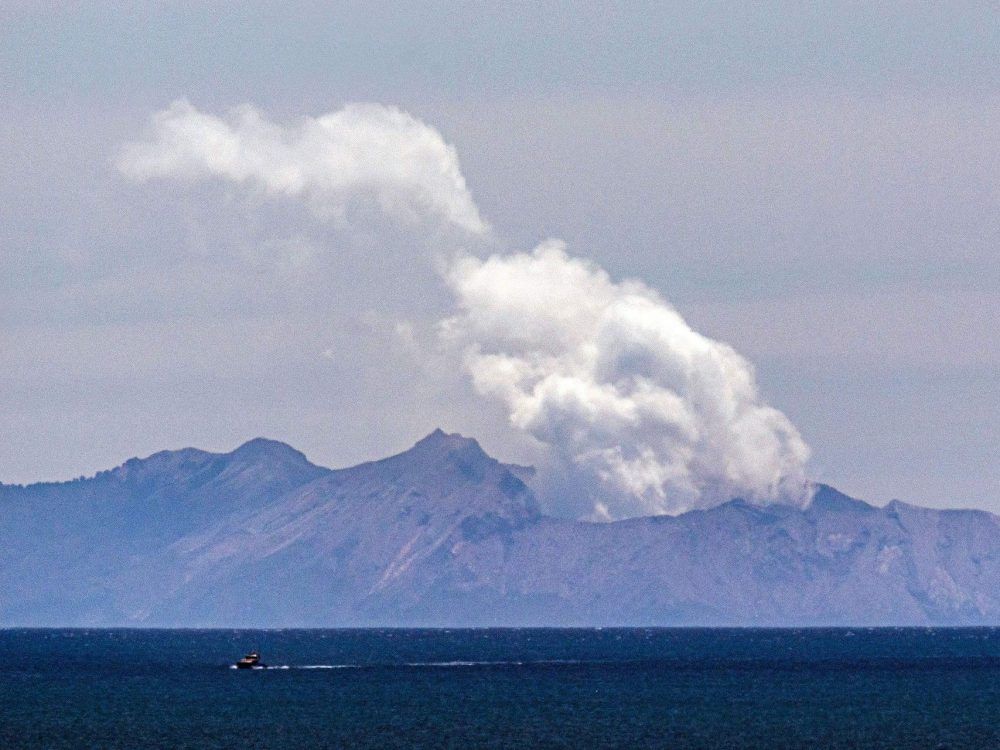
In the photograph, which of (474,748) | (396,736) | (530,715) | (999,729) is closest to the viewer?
(474,748)

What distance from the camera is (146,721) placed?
188250mm

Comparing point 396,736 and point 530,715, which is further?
point 530,715

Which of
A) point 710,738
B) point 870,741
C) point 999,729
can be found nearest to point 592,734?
point 710,738

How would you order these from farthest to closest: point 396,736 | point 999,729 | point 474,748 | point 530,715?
point 530,715
point 999,729
point 396,736
point 474,748

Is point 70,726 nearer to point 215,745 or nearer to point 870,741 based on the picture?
point 215,745

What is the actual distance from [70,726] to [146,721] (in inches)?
332

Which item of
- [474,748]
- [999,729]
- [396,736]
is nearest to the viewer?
[474,748]

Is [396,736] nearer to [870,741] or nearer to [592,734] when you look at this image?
[592,734]

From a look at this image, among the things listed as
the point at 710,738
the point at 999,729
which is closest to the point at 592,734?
the point at 710,738

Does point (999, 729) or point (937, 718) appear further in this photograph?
point (937, 718)

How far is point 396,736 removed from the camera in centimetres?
16875

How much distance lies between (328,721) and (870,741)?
49577mm

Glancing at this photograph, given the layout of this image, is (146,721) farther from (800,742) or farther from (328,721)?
→ (800,742)

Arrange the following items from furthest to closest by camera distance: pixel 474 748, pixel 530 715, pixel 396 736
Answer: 1. pixel 530 715
2. pixel 396 736
3. pixel 474 748
